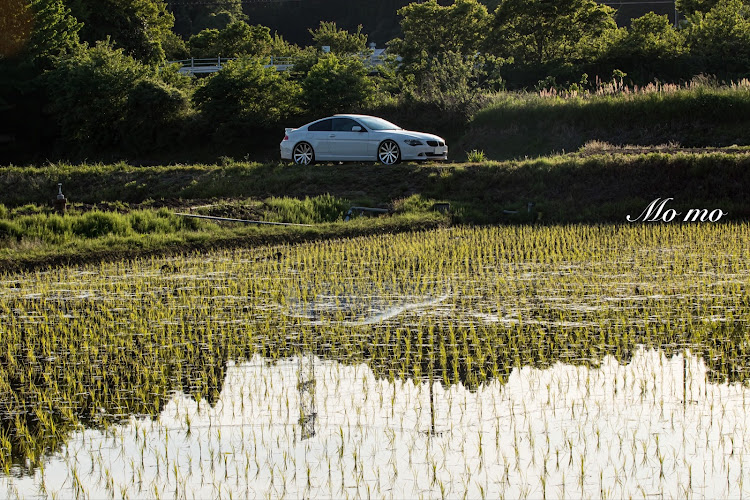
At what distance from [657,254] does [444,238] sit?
4.41 m

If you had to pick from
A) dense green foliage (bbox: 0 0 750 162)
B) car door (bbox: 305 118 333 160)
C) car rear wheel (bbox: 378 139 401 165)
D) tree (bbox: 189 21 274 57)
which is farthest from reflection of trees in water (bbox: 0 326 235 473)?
tree (bbox: 189 21 274 57)

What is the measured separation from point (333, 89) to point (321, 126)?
39.3 ft

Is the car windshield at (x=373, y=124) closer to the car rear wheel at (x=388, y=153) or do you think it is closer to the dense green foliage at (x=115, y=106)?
the car rear wheel at (x=388, y=153)

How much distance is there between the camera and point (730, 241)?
1662 cm

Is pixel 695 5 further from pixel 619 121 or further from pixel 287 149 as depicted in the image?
pixel 287 149

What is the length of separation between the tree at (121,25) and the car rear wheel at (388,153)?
29.8m

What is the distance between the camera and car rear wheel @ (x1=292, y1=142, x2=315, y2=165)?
2822 cm

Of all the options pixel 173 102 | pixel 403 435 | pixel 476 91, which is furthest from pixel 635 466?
pixel 173 102

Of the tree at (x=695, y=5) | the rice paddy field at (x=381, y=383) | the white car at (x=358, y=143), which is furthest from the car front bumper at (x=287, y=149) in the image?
the tree at (x=695, y=5)

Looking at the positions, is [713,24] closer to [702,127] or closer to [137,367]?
[702,127]

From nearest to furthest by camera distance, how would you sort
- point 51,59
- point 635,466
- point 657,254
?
point 635,466 → point 657,254 → point 51,59

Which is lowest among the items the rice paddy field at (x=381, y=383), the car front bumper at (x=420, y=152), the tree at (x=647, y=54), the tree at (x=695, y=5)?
the rice paddy field at (x=381, y=383)

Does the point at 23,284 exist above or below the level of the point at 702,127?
below

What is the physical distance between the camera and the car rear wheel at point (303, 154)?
28219mm
